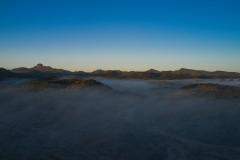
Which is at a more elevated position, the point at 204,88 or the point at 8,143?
the point at 204,88

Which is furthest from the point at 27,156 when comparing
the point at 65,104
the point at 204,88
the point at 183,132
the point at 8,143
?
the point at 204,88

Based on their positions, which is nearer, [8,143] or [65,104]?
[8,143]

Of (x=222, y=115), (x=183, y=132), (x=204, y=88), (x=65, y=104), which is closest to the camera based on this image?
(x=183, y=132)

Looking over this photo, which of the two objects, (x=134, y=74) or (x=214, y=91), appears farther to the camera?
(x=134, y=74)

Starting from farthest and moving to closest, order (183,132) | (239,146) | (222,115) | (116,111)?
(116,111)
(222,115)
(183,132)
(239,146)

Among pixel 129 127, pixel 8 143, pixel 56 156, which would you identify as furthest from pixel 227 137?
pixel 8 143

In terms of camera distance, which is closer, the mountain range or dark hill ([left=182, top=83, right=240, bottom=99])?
dark hill ([left=182, top=83, right=240, bottom=99])

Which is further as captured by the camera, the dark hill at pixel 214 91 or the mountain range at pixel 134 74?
the mountain range at pixel 134 74

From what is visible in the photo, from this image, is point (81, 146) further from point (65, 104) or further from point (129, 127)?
point (65, 104)

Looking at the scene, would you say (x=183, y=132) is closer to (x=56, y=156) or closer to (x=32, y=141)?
(x=56, y=156)
